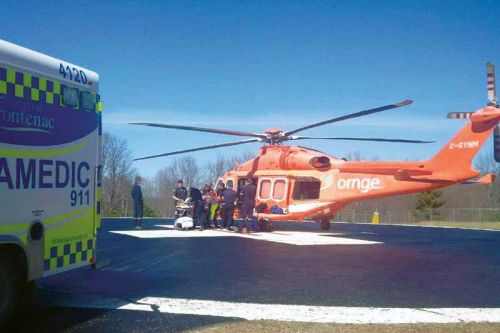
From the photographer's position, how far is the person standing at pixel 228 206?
17.8 m

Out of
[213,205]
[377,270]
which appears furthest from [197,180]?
[377,270]

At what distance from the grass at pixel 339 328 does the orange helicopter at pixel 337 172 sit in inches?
401

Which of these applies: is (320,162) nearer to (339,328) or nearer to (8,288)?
(339,328)

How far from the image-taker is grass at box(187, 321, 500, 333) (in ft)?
17.3

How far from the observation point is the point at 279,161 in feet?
65.4

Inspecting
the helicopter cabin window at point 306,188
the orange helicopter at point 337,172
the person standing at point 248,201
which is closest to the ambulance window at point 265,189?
the orange helicopter at point 337,172

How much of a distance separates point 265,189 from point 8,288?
1485cm

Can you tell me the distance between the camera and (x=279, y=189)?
64.0ft

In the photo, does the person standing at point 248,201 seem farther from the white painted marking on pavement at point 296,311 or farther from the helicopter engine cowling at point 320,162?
the white painted marking on pavement at point 296,311

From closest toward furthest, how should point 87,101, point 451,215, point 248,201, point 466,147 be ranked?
point 87,101
point 466,147
point 248,201
point 451,215

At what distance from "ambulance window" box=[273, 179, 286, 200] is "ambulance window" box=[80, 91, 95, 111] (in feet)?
42.5

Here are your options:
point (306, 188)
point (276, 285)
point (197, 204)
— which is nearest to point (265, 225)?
point (306, 188)

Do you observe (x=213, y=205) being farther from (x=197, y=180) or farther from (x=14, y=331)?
(x=197, y=180)

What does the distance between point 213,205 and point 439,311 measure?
45.5ft
